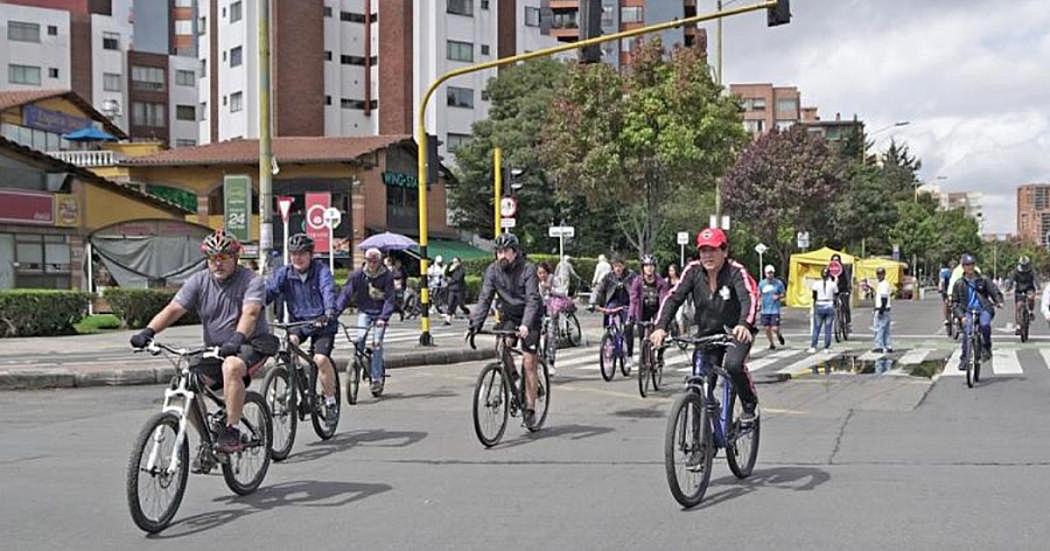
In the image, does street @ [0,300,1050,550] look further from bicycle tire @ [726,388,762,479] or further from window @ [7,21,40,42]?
window @ [7,21,40,42]

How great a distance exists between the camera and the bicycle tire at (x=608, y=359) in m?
15.5

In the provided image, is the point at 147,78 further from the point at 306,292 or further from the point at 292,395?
the point at 292,395

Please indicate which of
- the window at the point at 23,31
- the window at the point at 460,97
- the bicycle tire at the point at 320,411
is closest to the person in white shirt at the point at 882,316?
the bicycle tire at the point at 320,411

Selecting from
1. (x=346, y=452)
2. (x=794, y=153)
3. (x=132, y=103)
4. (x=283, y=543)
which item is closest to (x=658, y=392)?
(x=346, y=452)

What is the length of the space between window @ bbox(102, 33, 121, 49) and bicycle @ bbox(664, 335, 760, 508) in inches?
2953

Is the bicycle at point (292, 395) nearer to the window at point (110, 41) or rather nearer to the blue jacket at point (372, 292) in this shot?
the blue jacket at point (372, 292)

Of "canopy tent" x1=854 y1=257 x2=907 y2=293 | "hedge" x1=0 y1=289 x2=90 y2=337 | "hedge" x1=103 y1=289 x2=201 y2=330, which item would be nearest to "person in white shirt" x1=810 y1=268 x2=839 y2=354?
"hedge" x1=103 y1=289 x2=201 y2=330

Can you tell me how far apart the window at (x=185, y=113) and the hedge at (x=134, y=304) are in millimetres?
56564

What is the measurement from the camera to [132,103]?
76.4 m

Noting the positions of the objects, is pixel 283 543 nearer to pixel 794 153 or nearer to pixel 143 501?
pixel 143 501

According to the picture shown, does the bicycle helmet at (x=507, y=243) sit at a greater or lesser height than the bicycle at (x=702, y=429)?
greater

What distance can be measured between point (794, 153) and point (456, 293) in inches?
1083

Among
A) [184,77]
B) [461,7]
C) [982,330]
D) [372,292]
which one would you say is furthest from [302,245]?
[184,77]

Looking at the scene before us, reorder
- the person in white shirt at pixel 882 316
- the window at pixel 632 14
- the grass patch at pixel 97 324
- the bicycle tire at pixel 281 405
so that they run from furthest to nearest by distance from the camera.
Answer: the window at pixel 632 14, the grass patch at pixel 97 324, the person in white shirt at pixel 882 316, the bicycle tire at pixel 281 405
